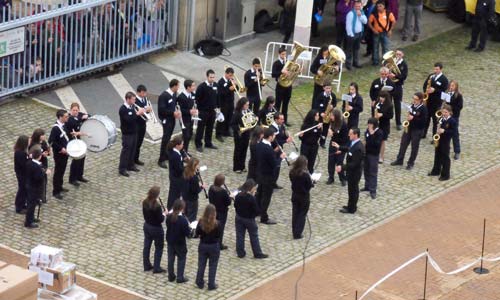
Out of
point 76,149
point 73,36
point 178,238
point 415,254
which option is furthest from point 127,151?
point 415,254

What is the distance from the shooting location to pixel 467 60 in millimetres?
31016

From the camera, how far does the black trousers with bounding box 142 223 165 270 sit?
19.3 meters

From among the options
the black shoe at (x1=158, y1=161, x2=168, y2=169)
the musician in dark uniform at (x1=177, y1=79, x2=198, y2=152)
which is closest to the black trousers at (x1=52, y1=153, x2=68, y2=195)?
the black shoe at (x1=158, y1=161, x2=168, y2=169)

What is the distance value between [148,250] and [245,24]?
484 inches

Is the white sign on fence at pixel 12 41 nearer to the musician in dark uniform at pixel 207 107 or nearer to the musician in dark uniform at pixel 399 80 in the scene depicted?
the musician in dark uniform at pixel 207 107

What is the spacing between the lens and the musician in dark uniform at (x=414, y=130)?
24.0 meters

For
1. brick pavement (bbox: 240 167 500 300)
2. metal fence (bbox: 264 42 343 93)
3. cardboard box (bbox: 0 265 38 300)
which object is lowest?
metal fence (bbox: 264 42 343 93)

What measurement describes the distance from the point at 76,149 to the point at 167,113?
7.76 ft

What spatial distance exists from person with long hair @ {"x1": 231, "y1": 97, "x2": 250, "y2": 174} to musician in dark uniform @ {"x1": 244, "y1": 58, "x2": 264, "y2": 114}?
1.71 metres

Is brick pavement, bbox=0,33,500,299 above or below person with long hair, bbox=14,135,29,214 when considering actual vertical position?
below

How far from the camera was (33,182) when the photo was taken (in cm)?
2069

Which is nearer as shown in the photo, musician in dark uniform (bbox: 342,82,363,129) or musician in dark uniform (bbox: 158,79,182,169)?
musician in dark uniform (bbox: 158,79,182,169)

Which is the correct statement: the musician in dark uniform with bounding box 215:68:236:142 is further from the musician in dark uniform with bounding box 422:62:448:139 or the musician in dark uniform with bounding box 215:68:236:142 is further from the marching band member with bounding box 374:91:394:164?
the musician in dark uniform with bounding box 422:62:448:139

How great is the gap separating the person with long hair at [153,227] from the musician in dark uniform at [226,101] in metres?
5.84
